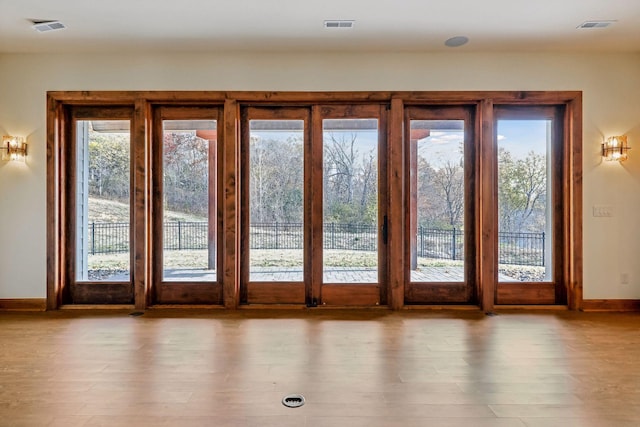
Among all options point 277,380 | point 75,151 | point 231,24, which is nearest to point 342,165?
point 231,24

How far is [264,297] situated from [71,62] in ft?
12.6

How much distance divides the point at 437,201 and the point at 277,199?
208 cm

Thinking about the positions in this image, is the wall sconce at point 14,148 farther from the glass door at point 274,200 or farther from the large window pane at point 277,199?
the large window pane at point 277,199

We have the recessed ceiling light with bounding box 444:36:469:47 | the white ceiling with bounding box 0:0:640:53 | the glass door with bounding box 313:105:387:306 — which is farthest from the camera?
the glass door with bounding box 313:105:387:306

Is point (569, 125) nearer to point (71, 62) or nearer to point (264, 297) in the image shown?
point (264, 297)

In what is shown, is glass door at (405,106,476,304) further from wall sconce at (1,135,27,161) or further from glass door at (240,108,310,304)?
wall sconce at (1,135,27,161)

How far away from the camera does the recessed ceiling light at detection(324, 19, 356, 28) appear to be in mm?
3846

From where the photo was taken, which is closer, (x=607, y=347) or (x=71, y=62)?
(x=607, y=347)

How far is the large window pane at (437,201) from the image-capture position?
478cm

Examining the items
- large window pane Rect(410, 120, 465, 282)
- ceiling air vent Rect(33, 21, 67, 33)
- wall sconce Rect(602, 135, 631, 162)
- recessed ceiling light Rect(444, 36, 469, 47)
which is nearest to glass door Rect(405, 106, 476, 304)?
large window pane Rect(410, 120, 465, 282)

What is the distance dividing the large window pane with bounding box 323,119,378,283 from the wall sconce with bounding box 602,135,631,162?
9.32ft

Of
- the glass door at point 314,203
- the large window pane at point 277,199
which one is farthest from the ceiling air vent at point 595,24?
the large window pane at point 277,199

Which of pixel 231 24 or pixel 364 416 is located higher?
pixel 231 24

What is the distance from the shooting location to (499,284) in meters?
4.75
